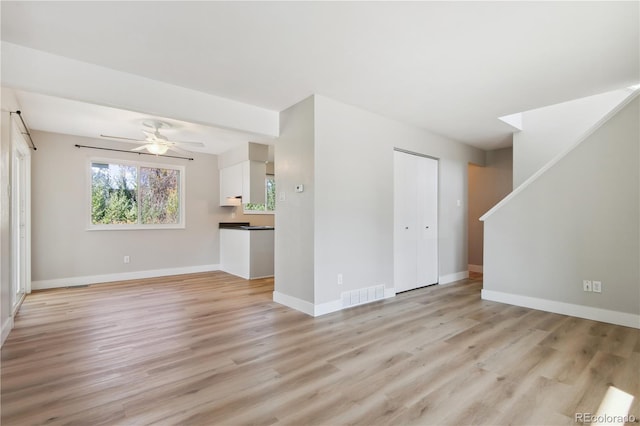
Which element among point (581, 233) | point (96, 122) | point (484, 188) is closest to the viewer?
point (581, 233)

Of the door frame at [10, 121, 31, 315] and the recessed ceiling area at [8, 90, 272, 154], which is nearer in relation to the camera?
the recessed ceiling area at [8, 90, 272, 154]

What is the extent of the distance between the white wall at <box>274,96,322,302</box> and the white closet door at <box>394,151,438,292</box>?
1.53 m

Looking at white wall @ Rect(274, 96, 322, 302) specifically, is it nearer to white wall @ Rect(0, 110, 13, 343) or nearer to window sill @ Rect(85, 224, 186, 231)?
white wall @ Rect(0, 110, 13, 343)

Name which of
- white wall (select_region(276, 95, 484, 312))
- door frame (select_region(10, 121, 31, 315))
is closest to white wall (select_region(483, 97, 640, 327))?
white wall (select_region(276, 95, 484, 312))

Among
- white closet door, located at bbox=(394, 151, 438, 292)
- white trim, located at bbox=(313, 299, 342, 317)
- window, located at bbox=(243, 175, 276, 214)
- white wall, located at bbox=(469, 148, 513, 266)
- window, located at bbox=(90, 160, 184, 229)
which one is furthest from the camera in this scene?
window, located at bbox=(243, 175, 276, 214)

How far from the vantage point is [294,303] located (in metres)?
3.84

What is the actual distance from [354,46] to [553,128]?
408cm

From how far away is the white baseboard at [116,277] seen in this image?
16.2 ft

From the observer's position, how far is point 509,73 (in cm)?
306

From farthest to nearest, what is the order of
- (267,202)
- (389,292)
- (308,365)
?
(267,202), (389,292), (308,365)

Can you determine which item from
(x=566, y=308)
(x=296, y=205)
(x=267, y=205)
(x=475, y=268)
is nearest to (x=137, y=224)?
(x=267, y=205)

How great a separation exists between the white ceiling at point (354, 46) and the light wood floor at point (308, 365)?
8.31 ft

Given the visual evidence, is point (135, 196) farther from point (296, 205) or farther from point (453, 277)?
point (453, 277)

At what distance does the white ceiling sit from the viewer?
212 cm
